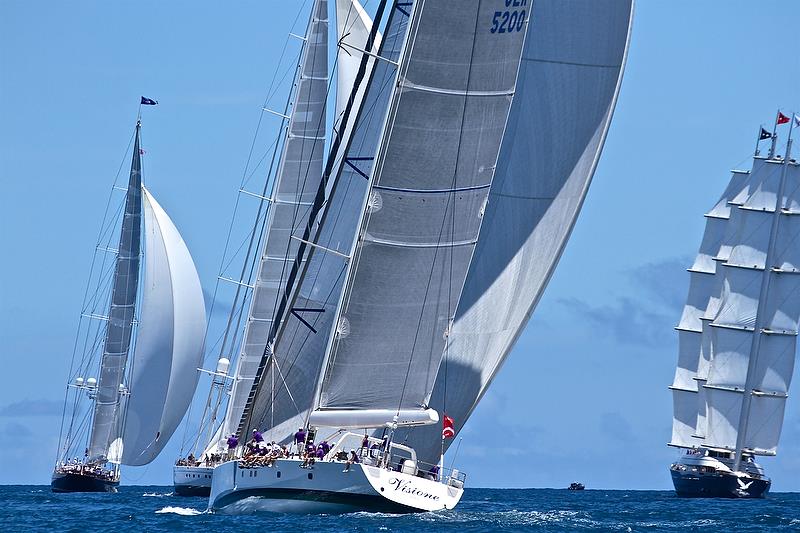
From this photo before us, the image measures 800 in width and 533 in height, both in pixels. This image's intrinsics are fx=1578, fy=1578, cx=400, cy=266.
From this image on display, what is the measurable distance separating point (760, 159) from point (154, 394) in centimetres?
3332

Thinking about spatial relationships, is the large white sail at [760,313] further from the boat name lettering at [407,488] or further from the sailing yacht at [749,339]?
the boat name lettering at [407,488]

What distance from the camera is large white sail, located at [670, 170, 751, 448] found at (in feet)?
260

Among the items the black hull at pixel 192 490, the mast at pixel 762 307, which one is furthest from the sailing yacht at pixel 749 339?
the black hull at pixel 192 490

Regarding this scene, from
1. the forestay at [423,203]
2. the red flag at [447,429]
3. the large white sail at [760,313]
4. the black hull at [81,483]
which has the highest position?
the large white sail at [760,313]

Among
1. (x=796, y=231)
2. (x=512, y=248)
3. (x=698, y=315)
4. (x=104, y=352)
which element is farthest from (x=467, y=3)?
(x=698, y=315)

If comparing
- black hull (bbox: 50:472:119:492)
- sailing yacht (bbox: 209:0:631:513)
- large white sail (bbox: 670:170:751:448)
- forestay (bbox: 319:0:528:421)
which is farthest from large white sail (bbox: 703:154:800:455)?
forestay (bbox: 319:0:528:421)

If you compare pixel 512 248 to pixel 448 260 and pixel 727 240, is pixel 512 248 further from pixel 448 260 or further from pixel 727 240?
pixel 727 240

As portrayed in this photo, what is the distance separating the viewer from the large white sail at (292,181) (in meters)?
47.8

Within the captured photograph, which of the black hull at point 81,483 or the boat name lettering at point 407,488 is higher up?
the black hull at point 81,483

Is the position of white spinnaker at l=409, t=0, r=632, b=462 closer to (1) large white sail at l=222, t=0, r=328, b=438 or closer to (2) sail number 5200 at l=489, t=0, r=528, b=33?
(2) sail number 5200 at l=489, t=0, r=528, b=33

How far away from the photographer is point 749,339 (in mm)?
74438

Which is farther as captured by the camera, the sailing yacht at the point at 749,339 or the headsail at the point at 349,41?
the sailing yacht at the point at 749,339

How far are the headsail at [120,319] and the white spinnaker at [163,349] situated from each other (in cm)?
200

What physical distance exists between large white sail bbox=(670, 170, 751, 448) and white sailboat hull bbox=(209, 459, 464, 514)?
2004 inches
